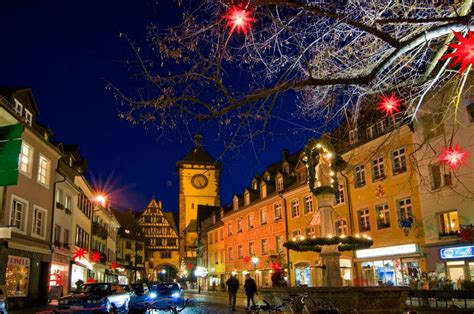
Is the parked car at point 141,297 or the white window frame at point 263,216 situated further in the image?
the white window frame at point 263,216

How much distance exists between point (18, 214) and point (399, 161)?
2196 cm

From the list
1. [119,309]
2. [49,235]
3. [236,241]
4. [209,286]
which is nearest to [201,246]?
[209,286]

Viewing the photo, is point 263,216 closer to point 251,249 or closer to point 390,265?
point 251,249

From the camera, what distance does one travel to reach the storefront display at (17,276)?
931 inches

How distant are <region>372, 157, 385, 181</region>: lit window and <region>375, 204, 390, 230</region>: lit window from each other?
1.86 meters

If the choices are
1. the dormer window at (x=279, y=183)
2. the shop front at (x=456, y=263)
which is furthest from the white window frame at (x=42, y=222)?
the shop front at (x=456, y=263)

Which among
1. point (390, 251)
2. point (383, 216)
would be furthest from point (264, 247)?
point (390, 251)

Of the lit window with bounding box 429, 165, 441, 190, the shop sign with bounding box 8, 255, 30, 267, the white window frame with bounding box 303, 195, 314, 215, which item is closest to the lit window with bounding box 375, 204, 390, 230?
the lit window with bounding box 429, 165, 441, 190

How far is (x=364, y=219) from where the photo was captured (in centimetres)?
3209

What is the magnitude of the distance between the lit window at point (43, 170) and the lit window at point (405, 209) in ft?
70.0

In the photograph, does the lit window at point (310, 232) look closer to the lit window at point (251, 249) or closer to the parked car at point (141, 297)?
the lit window at point (251, 249)

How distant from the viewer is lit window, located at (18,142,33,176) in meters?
24.7

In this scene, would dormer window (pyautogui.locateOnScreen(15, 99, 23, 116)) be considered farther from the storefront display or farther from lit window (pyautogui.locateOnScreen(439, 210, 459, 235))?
lit window (pyautogui.locateOnScreen(439, 210, 459, 235))

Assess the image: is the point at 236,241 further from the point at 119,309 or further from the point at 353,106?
the point at 353,106
